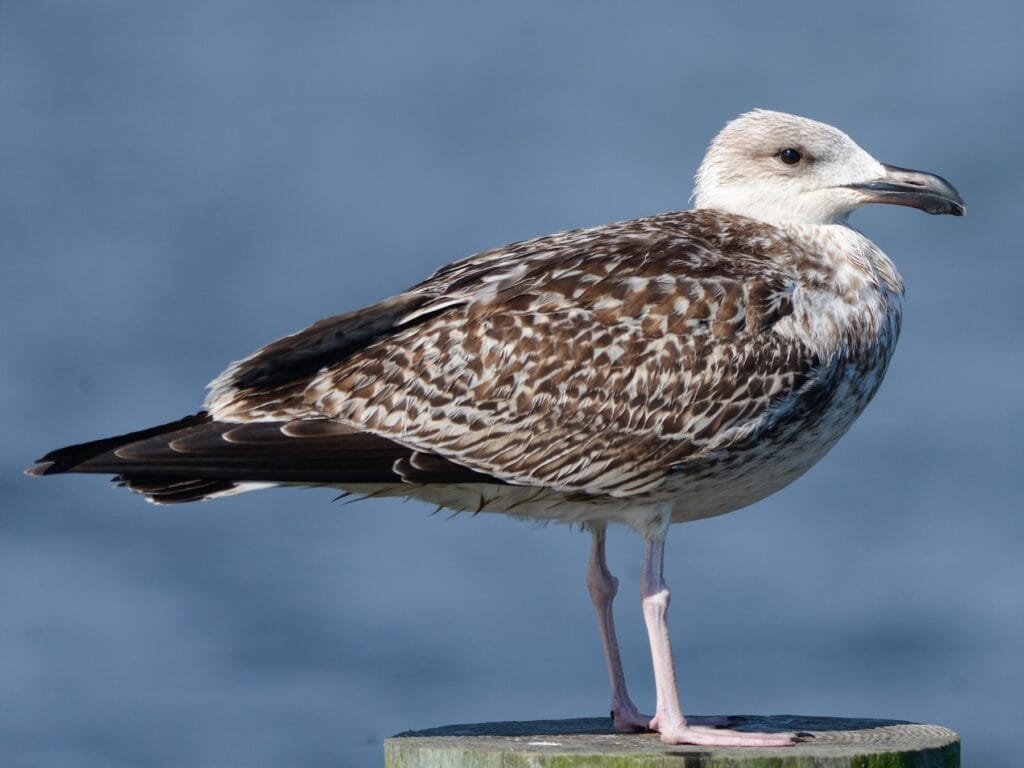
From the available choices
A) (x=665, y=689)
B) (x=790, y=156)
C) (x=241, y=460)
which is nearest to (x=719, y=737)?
(x=665, y=689)

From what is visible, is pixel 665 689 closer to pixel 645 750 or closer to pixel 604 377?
pixel 645 750

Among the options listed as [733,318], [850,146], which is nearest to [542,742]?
[733,318]

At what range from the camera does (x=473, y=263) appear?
35.4 feet

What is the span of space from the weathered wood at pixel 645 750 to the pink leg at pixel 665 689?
106 millimetres

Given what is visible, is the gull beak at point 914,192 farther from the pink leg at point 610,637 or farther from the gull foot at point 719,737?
the gull foot at point 719,737

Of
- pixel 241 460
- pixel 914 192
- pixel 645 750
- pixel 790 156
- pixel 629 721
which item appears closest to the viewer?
pixel 645 750

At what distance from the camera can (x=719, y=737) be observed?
9484 mm

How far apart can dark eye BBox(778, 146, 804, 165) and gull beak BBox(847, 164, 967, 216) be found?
1.17ft

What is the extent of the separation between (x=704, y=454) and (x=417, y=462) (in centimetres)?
147

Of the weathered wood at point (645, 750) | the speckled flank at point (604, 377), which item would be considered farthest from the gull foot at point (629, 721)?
the speckled flank at point (604, 377)

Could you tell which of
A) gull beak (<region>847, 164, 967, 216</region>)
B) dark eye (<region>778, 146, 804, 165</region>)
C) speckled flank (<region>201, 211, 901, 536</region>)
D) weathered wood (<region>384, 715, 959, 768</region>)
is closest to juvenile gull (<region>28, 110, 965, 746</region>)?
speckled flank (<region>201, 211, 901, 536</region>)

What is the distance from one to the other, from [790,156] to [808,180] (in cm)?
21

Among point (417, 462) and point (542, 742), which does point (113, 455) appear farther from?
point (542, 742)

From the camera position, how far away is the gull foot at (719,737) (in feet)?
30.2
